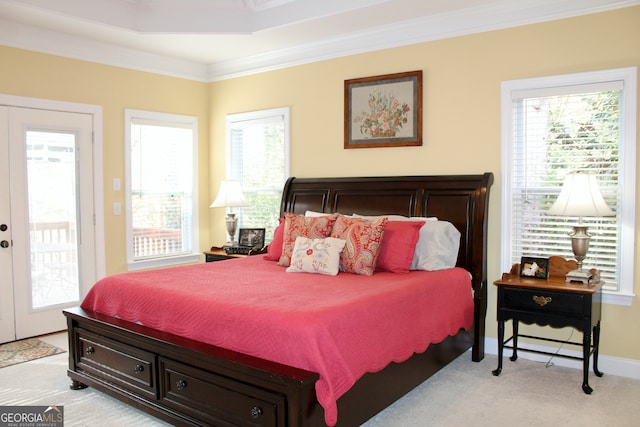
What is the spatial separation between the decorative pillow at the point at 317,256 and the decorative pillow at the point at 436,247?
584mm

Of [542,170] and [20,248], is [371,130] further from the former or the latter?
[20,248]

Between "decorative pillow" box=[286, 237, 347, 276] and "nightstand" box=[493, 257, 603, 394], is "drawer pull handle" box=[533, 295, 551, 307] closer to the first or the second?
"nightstand" box=[493, 257, 603, 394]

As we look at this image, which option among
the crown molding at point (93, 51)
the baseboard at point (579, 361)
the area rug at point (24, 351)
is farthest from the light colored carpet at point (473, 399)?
the crown molding at point (93, 51)

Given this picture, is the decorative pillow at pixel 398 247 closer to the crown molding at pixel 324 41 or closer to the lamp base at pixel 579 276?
the lamp base at pixel 579 276

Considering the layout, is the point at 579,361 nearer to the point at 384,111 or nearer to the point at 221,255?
the point at 384,111

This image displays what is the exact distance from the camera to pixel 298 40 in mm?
4902

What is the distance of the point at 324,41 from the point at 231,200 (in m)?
1.83

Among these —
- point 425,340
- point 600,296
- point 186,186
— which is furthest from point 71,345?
point 600,296

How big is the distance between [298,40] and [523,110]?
2.18m

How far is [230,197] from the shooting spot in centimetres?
536

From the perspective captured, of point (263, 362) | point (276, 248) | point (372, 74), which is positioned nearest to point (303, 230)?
point (276, 248)

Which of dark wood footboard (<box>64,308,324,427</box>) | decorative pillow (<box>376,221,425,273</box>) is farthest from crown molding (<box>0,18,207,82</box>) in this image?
decorative pillow (<box>376,221,425,273</box>)

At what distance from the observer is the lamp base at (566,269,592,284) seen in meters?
3.39

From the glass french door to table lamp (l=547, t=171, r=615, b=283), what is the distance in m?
4.08
